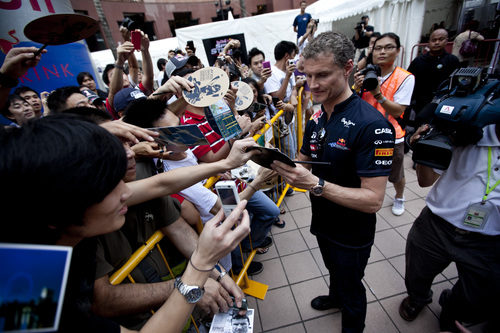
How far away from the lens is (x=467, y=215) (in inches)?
62.6

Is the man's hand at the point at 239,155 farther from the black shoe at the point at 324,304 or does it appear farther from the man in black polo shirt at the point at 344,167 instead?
the black shoe at the point at 324,304

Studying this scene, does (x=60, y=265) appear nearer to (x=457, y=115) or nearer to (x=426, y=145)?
(x=426, y=145)

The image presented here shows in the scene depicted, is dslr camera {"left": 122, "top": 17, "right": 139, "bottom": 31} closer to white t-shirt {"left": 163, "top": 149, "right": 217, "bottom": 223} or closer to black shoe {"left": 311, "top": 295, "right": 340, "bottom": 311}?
white t-shirt {"left": 163, "top": 149, "right": 217, "bottom": 223}

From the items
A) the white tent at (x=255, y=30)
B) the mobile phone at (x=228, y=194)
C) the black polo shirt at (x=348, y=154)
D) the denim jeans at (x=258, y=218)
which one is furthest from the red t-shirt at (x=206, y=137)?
→ the white tent at (x=255, y=30)

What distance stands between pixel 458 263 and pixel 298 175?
55.1 inches

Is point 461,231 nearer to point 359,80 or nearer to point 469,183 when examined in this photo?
point 469,183

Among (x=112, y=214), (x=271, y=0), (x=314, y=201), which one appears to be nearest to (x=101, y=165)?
(x=112, y=214)

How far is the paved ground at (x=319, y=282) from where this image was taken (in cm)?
222

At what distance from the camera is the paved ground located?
7.29ft

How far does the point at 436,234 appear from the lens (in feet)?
5.93

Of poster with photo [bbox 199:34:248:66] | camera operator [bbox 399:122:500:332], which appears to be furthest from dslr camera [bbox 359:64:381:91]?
poster with photo [bbox 199:34:248:66]

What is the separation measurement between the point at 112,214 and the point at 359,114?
151 cm

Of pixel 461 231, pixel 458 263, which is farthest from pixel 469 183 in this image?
pixel 458 263

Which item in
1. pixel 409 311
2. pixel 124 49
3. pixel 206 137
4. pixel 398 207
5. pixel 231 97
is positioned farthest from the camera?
pixel 398 207
